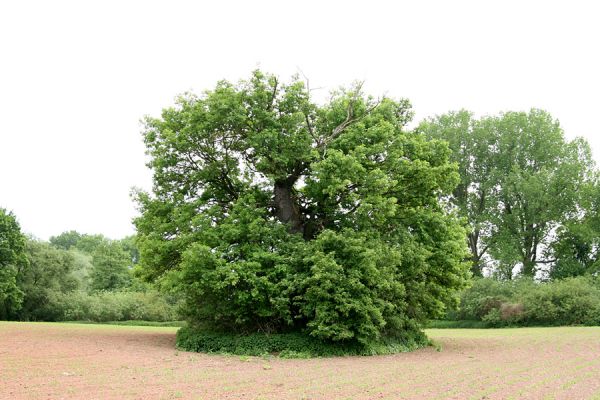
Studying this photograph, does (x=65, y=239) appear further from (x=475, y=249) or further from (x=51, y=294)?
(x=475, y=249)

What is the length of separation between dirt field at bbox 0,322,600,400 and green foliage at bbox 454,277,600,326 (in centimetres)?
2322

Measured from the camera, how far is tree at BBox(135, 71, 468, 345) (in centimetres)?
2150

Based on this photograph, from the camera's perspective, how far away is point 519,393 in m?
12.4

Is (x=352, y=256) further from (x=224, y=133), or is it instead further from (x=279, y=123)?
(x=224, y=133)

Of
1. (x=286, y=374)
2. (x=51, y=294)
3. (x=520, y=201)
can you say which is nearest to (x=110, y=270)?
(x=51, y=294)

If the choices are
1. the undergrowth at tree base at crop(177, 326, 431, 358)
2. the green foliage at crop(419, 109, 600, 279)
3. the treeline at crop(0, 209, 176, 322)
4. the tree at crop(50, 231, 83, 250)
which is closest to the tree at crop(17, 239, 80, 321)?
the treeline at crop(0, 209, 176, 322)

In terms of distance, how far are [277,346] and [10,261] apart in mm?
37668

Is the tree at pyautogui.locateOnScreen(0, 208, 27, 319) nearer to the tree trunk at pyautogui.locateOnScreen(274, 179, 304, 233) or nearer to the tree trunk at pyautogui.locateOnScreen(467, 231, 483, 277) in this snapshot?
the tree trunk at pyautogui.locateOnScreen(274, 179, 304, 233)

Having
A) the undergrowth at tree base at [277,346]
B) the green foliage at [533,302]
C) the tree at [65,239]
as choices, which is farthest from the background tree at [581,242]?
the tree at [65,239]

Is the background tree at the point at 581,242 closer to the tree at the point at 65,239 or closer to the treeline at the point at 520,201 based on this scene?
the treeline at the point at 520,201

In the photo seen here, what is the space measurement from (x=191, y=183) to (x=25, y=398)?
15.7m

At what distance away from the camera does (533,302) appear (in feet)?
153

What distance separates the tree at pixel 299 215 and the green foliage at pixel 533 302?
78.8 ft

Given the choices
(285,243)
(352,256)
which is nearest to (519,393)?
(352,256)
